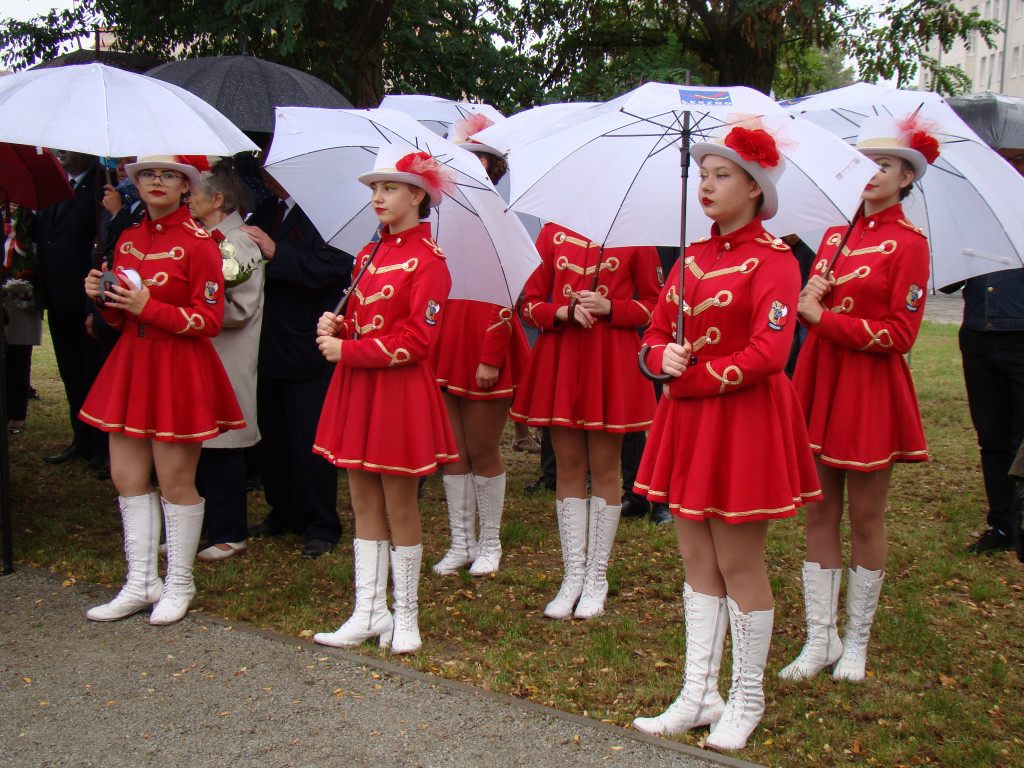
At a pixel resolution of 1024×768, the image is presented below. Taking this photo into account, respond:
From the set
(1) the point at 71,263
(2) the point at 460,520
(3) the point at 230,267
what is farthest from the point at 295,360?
(1) the point at 71,263

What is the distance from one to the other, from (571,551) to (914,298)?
187cm

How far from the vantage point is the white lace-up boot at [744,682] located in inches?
131

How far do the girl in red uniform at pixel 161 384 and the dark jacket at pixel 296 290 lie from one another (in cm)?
73

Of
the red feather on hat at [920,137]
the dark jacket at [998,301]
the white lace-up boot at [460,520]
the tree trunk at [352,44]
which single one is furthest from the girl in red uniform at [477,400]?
the tree trunk at [352,44]

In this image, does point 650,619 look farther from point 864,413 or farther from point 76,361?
point 76,361

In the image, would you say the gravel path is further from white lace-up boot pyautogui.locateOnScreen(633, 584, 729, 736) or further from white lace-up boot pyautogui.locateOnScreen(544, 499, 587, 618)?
white lace-up boot pyautogui.locateOnScreen(544, 499, 587, 618)

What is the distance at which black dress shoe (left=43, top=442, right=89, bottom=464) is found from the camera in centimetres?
730

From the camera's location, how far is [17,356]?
8125 millimetres

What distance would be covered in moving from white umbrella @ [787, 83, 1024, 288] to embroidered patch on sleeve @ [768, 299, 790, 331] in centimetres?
109

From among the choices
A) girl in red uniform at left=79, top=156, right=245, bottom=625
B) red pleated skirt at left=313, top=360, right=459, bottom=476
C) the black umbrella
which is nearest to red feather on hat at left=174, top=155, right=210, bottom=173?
girl in red uniform at left=79, top=156, right=245, bottom=625

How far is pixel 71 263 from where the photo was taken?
6551 mm

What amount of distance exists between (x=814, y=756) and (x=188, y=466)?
2.78 m

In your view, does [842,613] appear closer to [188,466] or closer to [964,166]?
[964,166]

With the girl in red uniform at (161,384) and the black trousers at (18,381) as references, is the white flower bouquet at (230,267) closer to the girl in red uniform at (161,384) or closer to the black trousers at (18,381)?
the girl in red uniform at (161,384)
